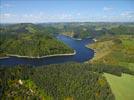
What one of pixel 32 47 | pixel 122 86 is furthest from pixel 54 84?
pixel 32 47

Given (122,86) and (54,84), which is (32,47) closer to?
(54,84)

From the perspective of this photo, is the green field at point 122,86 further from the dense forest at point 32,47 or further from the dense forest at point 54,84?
the dense forest at point 32,47

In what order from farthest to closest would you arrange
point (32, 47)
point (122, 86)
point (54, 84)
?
point (32, 47) → point (122, 86) → point (54, 84)

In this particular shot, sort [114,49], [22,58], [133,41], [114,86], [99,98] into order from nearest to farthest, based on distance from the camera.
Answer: [99,98] → [114,86] → [22,58] → [114,49] → [133,41]

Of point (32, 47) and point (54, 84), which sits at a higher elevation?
point (54, 84)

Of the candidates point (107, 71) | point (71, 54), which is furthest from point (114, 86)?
point (71, 54)

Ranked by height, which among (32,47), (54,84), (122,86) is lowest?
(32,47)

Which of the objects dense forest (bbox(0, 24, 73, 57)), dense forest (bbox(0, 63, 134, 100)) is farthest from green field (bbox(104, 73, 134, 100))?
dense forest (bbox(0, 24, 73, 57))

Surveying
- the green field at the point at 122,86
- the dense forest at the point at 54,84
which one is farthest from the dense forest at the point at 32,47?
the green field at the point at 122,86

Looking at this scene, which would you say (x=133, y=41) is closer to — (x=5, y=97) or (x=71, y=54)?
(x=71, y=54)
